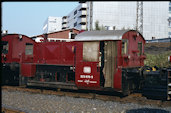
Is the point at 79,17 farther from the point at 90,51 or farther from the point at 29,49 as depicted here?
the point at 90,51

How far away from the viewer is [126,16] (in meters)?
68.9

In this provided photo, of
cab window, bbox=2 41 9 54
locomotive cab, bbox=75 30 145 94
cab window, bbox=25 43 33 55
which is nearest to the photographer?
locomotive cab, bbox=75 30 145 94

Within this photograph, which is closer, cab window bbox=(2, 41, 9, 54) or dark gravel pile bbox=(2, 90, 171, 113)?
dark gravel pile bbox=(2, 90, 171, 113)

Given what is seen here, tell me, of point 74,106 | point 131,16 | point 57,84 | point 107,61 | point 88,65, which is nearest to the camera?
point 74,106

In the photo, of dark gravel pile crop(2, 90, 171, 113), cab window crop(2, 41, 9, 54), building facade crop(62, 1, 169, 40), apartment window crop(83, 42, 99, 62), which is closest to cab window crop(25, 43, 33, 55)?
cab window crop(2, 41, 9, 54)

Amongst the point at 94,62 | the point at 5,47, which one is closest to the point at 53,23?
the point at 5,47

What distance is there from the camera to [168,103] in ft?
33.0

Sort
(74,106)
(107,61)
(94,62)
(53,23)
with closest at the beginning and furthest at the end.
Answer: (74,106), (107,61), (94,62), (53,23)

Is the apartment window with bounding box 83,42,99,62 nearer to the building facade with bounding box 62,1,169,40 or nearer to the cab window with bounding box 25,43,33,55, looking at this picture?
the cab window with bounding box 25,43,33,55

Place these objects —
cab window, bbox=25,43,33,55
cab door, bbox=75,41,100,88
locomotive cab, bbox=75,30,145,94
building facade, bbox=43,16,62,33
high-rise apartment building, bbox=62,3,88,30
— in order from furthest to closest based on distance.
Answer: building facade, bbox=43,16,62,33 < high-rise apartment building, bbox=62,3,88,30 < cab window, bbox=25,43,33,55 < cab door, bbox=75,41,100,88 < locomotive cab, bbox=75,30,145,94

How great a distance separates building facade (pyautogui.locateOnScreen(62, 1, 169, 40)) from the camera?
6662 centimetres

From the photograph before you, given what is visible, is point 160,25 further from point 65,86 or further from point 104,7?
point 65,86

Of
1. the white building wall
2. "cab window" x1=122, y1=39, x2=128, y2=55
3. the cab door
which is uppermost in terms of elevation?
the white building wall

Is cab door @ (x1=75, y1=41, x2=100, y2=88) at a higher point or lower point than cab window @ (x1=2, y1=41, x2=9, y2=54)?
lower
